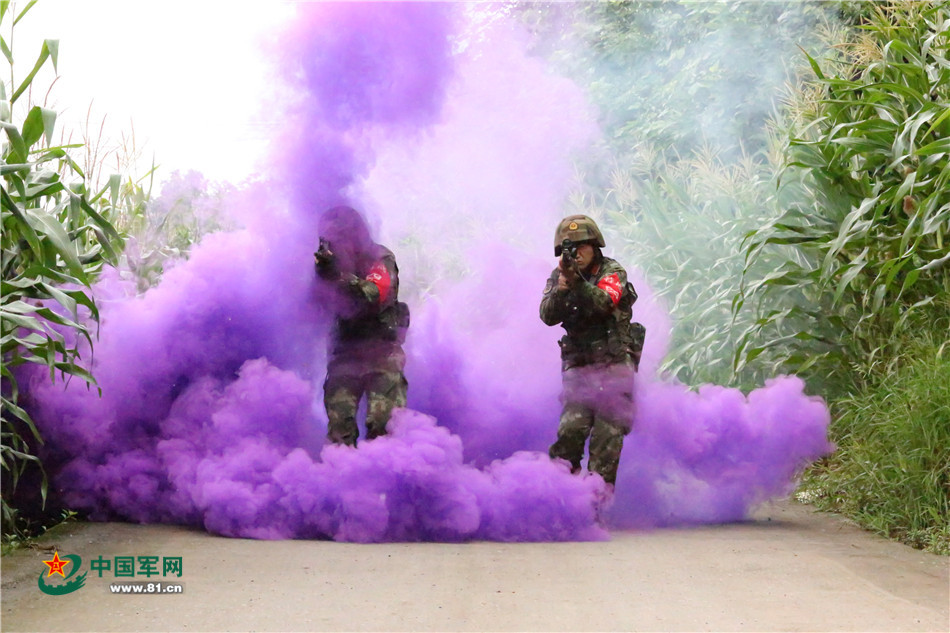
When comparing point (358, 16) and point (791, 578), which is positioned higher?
point (358, 16)

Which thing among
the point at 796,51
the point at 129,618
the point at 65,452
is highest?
the point at 796,51

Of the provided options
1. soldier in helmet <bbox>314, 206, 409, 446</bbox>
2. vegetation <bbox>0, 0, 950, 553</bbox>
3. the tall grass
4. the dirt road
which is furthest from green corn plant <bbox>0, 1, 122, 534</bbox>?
the tall grass

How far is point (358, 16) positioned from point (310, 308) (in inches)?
65.0

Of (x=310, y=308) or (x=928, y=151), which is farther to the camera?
(x=310, y=308)

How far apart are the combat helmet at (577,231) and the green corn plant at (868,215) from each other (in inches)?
37.3

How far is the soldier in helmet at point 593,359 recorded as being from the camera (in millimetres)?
5691

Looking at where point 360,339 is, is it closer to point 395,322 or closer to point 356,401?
point 395,322

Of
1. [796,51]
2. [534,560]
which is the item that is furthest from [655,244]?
[534,560]

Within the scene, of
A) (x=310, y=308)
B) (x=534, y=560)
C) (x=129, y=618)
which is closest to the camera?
(x=129, y=618)

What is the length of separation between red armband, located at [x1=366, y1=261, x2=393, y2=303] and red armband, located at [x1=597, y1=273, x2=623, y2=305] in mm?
1158

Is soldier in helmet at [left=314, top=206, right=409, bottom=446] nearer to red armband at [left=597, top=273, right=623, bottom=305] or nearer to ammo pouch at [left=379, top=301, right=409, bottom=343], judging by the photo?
ammo pouch at [left=379, top=301, right=409, bottom=343]

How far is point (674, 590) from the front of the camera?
4191mm

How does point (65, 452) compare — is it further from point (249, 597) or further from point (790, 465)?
point (790, 465)

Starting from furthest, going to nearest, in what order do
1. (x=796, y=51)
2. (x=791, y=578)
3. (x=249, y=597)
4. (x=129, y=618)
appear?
(x=796, y=51) → (x=791, y=578) → (x=249, y=597) → (x=129, y=618)
